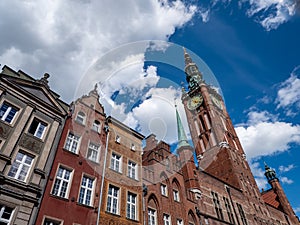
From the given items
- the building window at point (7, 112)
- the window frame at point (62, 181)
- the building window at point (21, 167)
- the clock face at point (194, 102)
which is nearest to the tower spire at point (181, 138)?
the window frame at point (62, 181)

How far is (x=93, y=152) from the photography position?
17.6 m

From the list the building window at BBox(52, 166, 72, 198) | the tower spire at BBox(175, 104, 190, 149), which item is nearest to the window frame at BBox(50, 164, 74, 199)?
the building window at BBox(52, 166, 72, 198)

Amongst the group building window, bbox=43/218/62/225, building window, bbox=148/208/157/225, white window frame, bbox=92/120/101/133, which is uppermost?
white window frame, bbox=92/120/101/133

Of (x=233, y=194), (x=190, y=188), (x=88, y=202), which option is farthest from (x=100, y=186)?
→ (x=233, y=194)

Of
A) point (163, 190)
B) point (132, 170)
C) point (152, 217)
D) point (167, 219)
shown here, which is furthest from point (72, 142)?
point (167, 219)

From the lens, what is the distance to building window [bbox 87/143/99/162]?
17.1 m

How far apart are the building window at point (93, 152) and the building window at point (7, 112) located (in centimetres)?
598

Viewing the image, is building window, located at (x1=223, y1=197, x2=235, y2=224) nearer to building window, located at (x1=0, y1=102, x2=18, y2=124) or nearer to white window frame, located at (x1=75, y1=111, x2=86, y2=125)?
white window frame, located at (x1=75, y1=111, x2=86, y2=125)

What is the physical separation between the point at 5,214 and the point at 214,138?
46444 mm

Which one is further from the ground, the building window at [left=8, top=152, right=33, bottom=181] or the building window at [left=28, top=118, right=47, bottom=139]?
the building window at [left=28, top=118, right=47, bottom=139]

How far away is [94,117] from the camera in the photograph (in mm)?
19906

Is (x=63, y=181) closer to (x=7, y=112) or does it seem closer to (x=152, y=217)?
(x=7, y=112)

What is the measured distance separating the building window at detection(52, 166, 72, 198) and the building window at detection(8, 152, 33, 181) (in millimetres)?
1883

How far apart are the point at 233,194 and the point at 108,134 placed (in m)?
23.7
